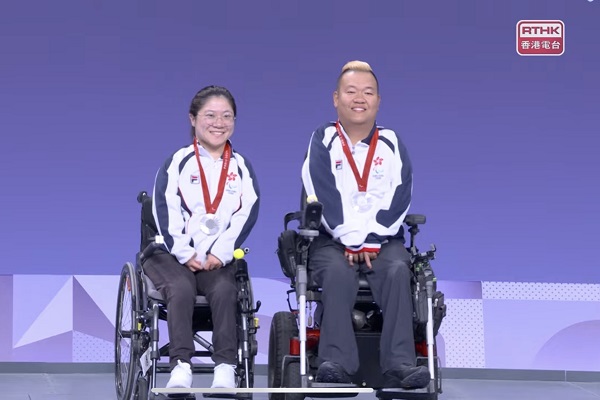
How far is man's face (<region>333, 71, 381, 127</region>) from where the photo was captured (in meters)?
5.18

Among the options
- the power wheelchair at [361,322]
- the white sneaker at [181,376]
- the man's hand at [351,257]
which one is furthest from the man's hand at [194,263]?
the man's hand at [351,257]

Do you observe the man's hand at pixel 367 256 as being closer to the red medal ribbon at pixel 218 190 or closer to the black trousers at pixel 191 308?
the black trousers at pixel 191 308

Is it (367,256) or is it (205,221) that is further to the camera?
(205,221)

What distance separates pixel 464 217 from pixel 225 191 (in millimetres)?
2216

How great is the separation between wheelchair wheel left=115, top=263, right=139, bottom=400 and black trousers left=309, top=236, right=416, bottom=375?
72 centimetres

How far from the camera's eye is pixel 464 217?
22.9 feet

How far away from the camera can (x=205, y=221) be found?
16.6 feet

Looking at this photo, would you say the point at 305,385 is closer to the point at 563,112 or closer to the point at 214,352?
the point at 214,352

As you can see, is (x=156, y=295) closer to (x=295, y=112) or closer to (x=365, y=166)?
(x=365, y=166)

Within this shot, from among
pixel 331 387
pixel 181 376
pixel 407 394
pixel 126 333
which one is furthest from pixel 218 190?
pixel 407 394

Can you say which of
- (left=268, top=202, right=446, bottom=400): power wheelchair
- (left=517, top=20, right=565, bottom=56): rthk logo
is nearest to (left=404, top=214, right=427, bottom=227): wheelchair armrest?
(left=268, top=202, right=446, bottom=400): power wheelchair

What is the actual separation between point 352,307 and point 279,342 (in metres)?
0.51

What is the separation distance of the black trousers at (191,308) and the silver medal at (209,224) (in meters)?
0.18

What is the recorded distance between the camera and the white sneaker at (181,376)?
15.2ft
